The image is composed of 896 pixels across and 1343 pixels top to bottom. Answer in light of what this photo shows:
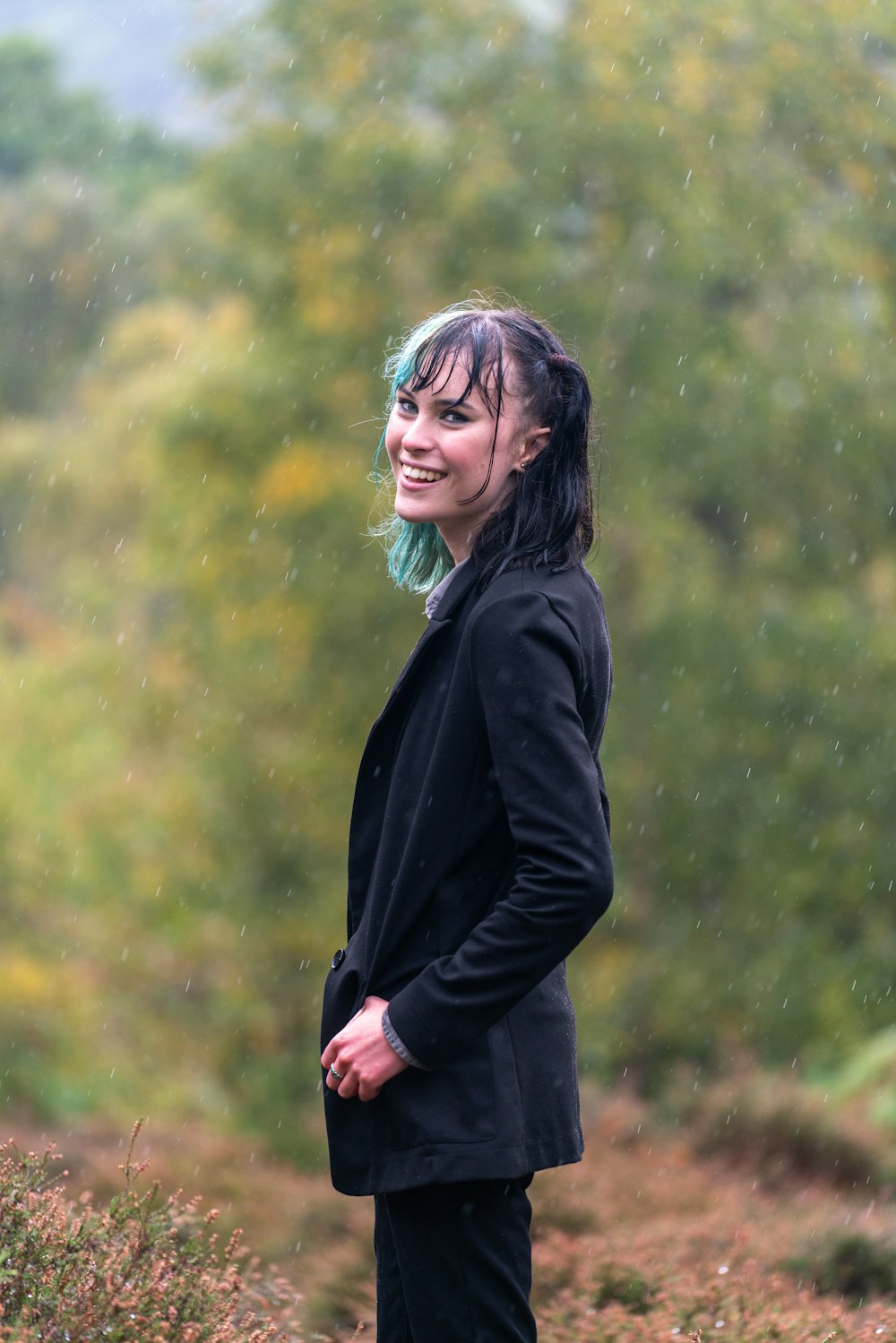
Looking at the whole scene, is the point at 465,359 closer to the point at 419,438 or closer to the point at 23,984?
the point at 419,438

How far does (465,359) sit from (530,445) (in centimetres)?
18

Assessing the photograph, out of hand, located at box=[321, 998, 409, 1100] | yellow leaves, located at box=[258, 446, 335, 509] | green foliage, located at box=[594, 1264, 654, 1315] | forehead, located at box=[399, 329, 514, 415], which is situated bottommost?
hand, located at box=[321, 998, 409, 1100]

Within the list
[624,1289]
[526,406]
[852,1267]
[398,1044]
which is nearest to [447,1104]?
[398,1044]

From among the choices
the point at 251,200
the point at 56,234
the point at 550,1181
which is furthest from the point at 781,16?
the point at 56,234

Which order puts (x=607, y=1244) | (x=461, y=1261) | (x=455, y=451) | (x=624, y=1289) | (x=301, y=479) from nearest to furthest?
(x=461, y=1261) < (x=455, y=451) < (x=624, y=1289) < (x=607, y=1244) < (x=301, y=479)

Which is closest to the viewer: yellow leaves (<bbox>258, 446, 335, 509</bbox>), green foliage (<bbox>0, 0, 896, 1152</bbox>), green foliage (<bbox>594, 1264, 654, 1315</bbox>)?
green foliage (<bbox>594, 1264, 654, 1315</bbox>)

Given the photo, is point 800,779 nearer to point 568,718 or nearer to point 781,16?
point 781,16

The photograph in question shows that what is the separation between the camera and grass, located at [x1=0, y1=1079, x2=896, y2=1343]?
2793 millimetres

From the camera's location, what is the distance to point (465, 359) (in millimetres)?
2365

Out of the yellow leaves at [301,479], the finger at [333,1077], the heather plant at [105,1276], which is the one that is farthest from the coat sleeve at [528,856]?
the yellow leaves at [301,479]

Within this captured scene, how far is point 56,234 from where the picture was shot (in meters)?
31.8

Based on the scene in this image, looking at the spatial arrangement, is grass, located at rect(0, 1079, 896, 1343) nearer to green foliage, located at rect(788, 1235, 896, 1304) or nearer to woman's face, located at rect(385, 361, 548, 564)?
green foliage, located at rect(788, 1235, 896, 1304)

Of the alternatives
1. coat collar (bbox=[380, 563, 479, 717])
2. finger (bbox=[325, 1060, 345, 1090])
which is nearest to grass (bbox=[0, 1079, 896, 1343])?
finger (bbox=[325, 1060, 345, 1090])

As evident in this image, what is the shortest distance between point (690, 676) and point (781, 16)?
14.6 feet
